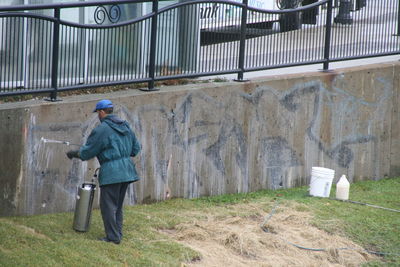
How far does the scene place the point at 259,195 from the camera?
1143 centimetres

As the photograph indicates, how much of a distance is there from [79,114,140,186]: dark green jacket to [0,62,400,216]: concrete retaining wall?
107 centimetres

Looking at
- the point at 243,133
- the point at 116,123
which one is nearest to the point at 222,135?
the point at 243,133

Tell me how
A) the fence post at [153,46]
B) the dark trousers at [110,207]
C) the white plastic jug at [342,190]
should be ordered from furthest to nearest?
1. the white plastic jug at [342,190]
2. the fence post at [153,46]
3. the dark trousers at [110,207]

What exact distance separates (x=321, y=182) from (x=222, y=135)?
162cm

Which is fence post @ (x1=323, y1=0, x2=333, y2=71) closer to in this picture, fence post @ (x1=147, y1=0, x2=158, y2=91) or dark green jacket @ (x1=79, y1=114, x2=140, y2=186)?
fence post @ (x1=147, y1=0, x2=158, y2=91)

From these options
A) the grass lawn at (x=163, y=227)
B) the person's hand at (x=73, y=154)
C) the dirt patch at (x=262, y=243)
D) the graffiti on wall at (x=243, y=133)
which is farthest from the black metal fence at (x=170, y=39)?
the dirt patch at (x=262, y=243)

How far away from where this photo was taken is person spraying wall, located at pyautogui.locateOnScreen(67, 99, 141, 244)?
8.45 metres

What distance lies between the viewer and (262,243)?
9422mm

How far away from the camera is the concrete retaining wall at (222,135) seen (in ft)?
30.4

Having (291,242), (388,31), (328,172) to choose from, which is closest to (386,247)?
(291,242)

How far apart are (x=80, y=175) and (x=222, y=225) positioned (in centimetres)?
184

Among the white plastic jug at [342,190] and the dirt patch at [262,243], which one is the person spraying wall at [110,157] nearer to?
the dirt patch at [262,243]

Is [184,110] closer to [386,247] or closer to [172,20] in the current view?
[172,20]

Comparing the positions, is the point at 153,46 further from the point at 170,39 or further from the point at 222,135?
the point at 222,135
